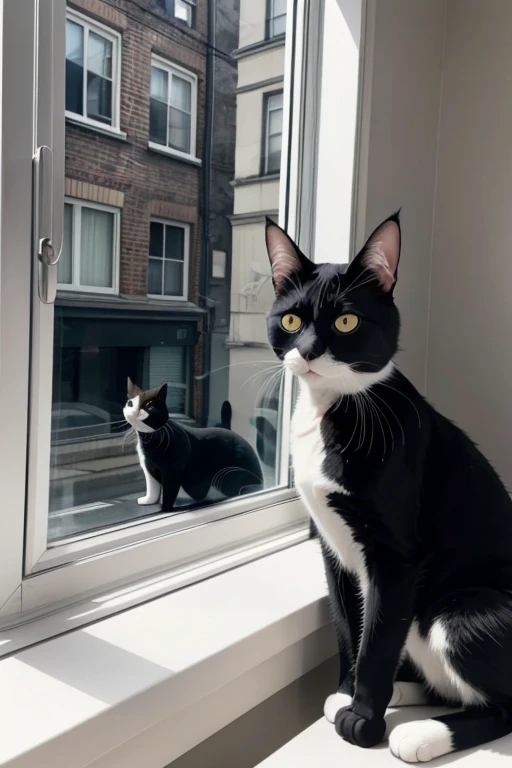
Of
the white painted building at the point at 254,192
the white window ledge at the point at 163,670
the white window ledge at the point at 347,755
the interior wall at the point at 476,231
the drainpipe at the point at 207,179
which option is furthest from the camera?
the interior wall at the point at 476,231

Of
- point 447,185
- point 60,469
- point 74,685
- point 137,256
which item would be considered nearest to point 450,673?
point 74,685

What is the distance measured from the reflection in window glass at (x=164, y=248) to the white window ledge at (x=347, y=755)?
430 mm

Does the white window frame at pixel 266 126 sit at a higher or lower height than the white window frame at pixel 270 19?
lower

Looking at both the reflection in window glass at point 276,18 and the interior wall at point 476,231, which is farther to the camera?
the interior wall at point 476,231

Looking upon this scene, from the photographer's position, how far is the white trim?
0.89m

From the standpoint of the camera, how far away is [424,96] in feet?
4.82

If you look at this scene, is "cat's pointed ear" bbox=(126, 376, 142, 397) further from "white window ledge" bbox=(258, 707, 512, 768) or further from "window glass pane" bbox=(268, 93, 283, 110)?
"window glass pane" bbox=(268, 93, 283, 110)

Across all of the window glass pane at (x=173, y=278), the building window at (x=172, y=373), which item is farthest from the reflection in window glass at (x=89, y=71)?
the building window at (x=172, y=373)

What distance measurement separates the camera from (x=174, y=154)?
1.08m

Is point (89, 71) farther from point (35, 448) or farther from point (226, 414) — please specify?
point (226, 414)

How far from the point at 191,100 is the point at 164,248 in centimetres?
27

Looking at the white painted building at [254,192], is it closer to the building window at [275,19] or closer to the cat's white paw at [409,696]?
the building window at [275,19]

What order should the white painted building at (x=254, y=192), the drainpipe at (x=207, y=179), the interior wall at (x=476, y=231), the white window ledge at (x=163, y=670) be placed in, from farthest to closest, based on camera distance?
the interior wall at (x=476, y=231) < the white painted building at (x=254, y=192) < the drainpipe at (x=207, y=179) < the white window ledge at (x=163, y=670)

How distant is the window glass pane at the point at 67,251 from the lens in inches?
35.0
